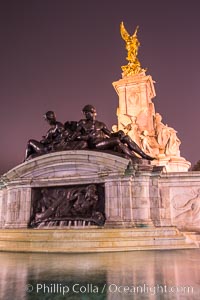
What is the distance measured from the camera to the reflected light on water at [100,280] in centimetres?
349

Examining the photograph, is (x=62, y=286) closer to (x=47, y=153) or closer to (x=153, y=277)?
(x=153, y=277)

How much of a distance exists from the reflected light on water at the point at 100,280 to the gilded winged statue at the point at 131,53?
65.3ft

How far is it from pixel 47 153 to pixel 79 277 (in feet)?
25.9

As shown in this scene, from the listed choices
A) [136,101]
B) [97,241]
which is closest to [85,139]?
[97,241]

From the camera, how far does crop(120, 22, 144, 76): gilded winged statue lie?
77.3ft

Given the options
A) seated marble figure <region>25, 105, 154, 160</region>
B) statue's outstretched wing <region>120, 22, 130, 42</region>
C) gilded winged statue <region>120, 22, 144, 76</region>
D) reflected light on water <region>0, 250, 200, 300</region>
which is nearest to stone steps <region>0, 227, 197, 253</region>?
reflected light on water <region>0, 250, 200, 300</region>

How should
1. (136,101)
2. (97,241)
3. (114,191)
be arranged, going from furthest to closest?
1. (136,101)
2. (114,191)
3. (97,241)

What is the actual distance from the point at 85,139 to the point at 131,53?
52.3 ft

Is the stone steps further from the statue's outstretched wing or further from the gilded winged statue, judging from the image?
the statue's outstretched wing

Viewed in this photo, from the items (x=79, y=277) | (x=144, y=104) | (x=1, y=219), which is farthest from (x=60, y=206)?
(x=144, y=104)

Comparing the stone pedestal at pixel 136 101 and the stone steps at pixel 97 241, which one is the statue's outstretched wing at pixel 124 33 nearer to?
the stone pedestal at pixel 136 101

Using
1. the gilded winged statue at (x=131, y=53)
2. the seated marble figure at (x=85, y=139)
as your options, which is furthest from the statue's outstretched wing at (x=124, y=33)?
the seated marble figure at (x=85, y=139)

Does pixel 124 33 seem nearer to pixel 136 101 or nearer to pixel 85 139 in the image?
pixel 136 101

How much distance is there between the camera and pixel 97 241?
818cm
